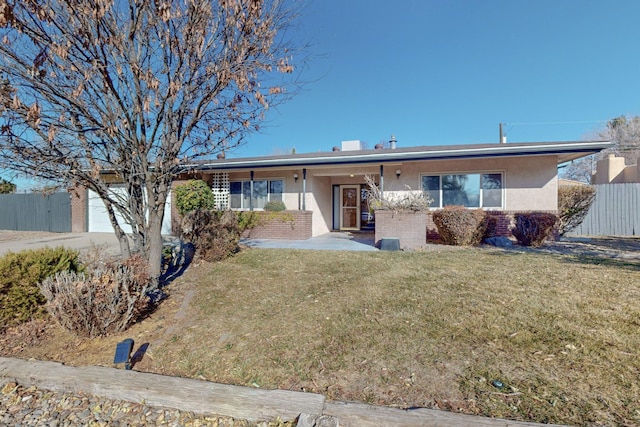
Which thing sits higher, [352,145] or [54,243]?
[352,145]

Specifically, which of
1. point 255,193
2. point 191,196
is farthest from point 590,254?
point 191,196

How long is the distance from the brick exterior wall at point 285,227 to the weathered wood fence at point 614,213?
10.4 m

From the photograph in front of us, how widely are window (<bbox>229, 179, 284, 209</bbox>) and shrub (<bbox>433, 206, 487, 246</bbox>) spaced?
663cm

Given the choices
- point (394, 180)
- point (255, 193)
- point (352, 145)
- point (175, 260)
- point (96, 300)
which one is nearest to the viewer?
point (96, 300)

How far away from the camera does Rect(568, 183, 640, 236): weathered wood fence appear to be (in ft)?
34.9

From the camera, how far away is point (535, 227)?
8.03m

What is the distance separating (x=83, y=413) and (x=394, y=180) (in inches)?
411

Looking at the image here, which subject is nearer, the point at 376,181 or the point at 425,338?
the point at 425,338

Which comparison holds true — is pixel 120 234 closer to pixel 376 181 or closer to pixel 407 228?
pixel 407 228

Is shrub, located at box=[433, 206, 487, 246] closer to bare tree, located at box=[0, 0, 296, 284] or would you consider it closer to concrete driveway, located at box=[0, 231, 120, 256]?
bare tree, located at box=[0, 0, 296, 284]

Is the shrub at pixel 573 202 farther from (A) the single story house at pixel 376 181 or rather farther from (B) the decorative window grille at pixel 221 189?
(B) the decorative window grille at pixel 221 189

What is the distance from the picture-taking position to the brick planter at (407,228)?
8.12 m

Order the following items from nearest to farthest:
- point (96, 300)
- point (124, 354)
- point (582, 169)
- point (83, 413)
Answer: point (83, 413), point (124, 354), point (96, 300), point (582, 169)

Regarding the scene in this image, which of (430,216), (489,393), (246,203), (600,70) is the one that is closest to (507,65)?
(600,70)
